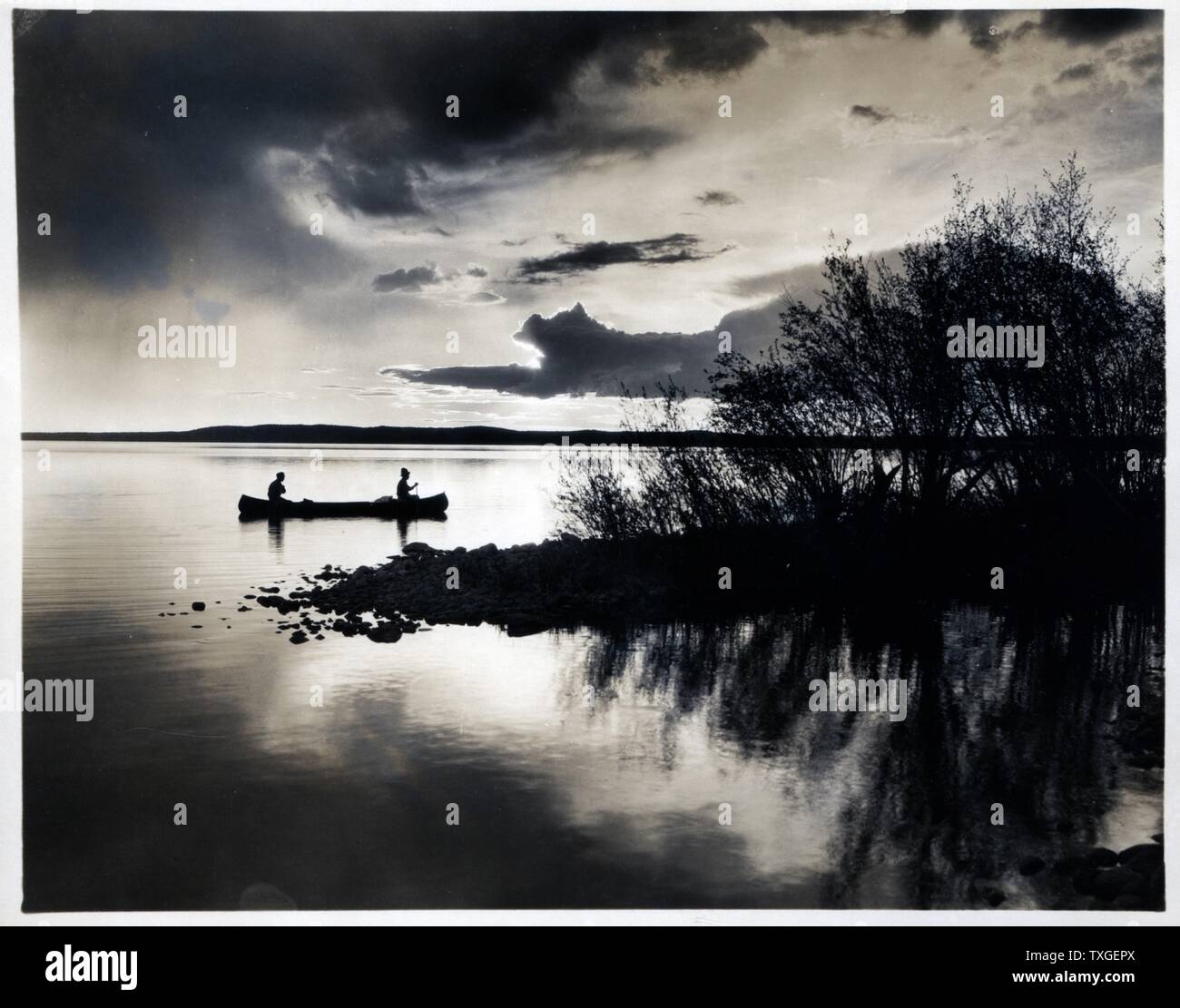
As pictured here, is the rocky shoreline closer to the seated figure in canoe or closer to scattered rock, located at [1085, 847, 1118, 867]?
scattered rock, located at [1085, 847, 1118, 867]

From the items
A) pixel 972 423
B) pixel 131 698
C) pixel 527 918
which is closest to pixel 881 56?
pixel 972 423

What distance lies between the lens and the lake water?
4.82 metres

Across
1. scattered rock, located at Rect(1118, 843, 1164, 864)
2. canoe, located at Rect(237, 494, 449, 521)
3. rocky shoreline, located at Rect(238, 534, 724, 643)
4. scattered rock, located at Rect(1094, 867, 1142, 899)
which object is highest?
canoe, located at Rect(237, 494, 449, 521)

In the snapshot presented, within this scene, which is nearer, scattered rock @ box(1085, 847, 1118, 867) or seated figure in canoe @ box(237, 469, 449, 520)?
scattered rock @ box(1085, 847, 1118, 867)

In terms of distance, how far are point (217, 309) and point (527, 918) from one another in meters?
5.48

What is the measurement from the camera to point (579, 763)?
18.8 ft

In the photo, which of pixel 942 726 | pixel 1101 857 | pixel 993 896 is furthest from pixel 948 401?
pixel 993 896

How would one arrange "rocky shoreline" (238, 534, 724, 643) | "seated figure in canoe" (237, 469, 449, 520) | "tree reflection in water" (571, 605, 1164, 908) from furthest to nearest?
"seated figure in canoe" (237, 469, 449, 520) → "rocky shoreline" (238, 534, 724, 643) → "tree reflection in water" (571, 605, 1164, 908)

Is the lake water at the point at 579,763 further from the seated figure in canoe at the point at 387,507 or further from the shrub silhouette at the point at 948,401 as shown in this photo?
the seated figure in canoe at the point at 387,507

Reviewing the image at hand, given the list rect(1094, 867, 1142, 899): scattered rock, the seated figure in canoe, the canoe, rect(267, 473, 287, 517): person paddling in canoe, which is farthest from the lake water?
the canoe

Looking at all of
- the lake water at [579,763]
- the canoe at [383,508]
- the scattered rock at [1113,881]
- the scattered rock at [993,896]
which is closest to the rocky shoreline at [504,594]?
the lake water at [579,763]

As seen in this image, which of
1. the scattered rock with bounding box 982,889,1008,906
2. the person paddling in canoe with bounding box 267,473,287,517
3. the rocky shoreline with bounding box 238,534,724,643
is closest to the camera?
→ the scattered rock with bounding box 982,889,1008,906

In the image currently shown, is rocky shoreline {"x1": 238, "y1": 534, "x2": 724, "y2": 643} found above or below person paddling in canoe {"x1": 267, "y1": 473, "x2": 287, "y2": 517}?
below

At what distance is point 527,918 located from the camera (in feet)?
16.1
